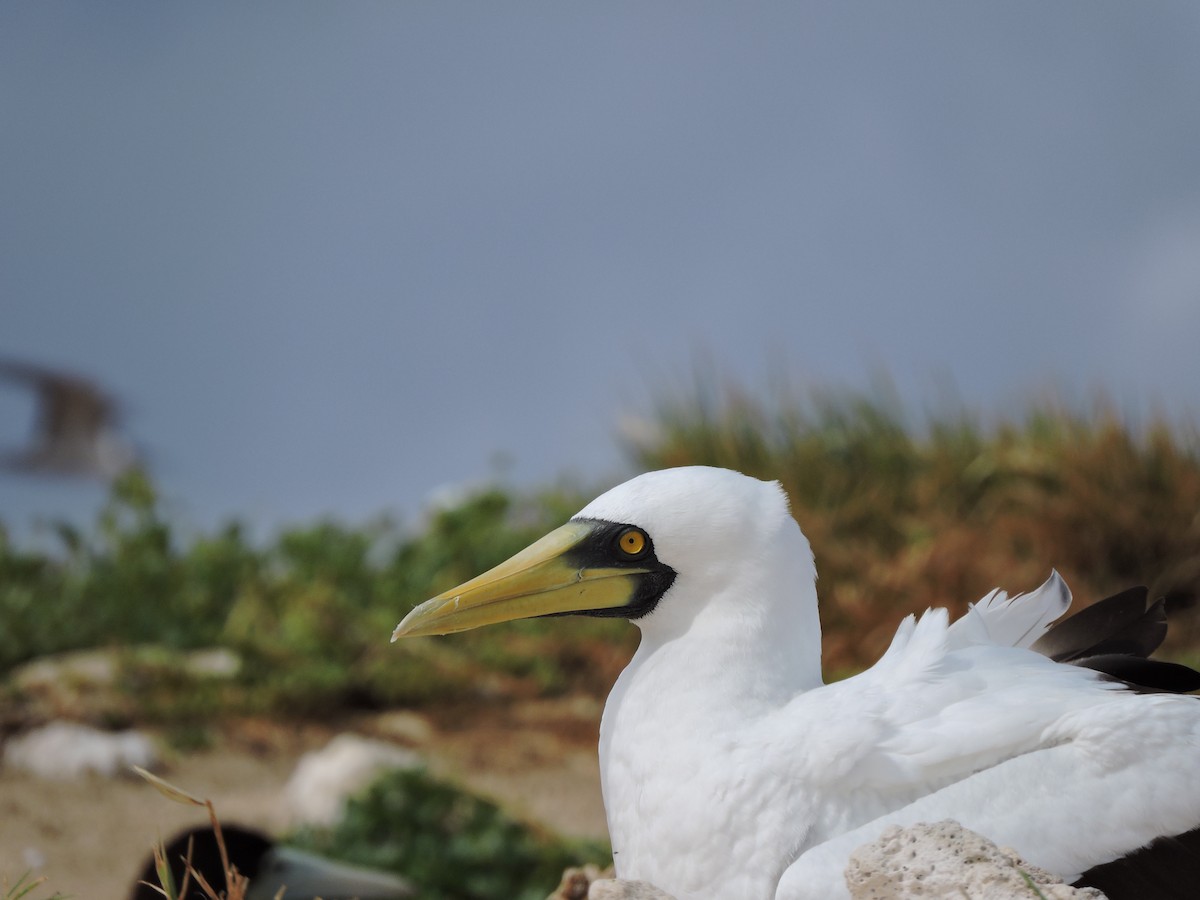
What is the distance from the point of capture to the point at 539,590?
115 inches

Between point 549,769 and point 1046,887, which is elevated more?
point 1046,887

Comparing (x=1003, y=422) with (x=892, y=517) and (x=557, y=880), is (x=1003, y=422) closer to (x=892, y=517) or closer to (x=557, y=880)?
(x=892, y=517)

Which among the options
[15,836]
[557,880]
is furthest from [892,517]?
[15,836]

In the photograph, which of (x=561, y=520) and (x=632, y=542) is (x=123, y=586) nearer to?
(x=561, y=520)

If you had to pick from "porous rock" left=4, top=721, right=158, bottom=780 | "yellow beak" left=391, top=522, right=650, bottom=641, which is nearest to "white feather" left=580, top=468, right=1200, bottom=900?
"yellow beak" left=391, top=522, right=650, bottom=641

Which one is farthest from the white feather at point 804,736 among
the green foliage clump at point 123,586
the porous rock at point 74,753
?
the green foliage clump at point 123,586

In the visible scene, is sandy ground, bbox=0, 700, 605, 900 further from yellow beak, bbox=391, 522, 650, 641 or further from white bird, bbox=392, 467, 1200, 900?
white bird, bbox=392, 467, 1200, 900

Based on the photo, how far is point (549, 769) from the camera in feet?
24.7

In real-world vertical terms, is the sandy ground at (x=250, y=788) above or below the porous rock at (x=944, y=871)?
below

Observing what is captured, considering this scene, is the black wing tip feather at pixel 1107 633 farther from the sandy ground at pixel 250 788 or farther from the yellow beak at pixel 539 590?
the sandy ground at pixel 250 788

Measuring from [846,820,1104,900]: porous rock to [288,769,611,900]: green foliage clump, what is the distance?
3.20 meters

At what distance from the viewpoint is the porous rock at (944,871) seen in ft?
7.11

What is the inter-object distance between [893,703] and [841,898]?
0.47m

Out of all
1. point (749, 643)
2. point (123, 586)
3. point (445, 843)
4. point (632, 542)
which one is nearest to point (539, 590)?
point (632, 542)
